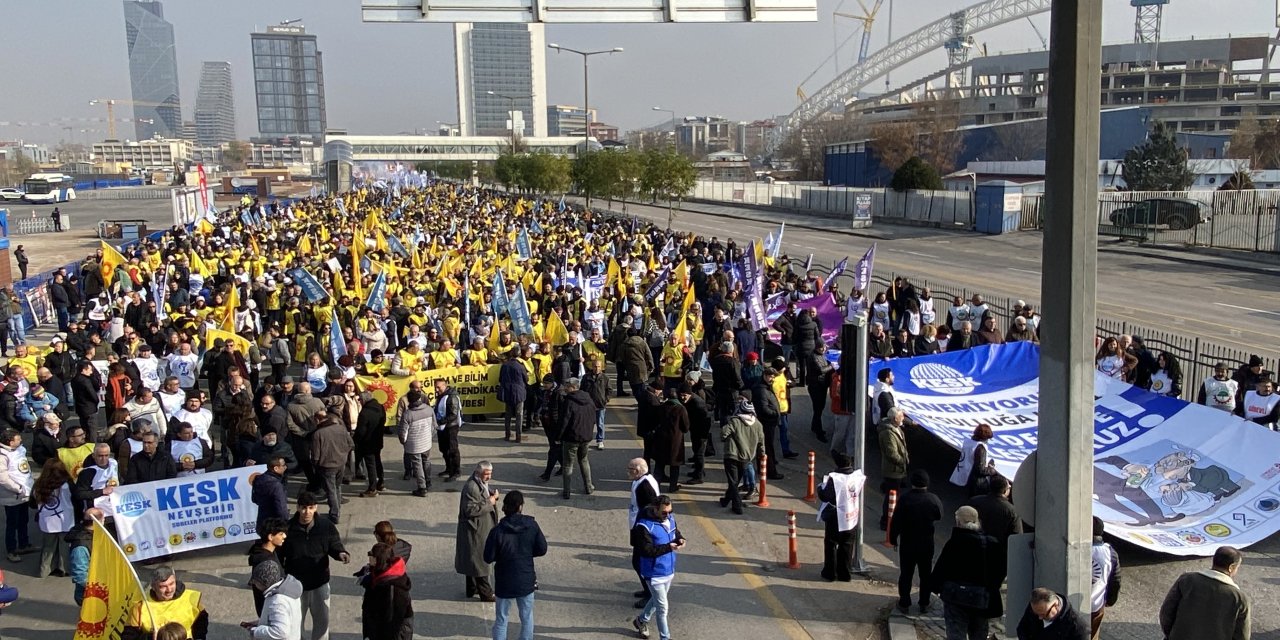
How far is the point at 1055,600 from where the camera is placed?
6.09m

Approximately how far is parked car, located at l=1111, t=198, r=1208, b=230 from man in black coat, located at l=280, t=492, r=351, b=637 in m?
42.6

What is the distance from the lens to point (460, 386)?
14375 millimetres

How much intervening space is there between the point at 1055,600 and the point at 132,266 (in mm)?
23586

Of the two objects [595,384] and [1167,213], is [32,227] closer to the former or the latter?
[595,384]

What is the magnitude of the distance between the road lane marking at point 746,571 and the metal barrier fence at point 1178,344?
288 inches

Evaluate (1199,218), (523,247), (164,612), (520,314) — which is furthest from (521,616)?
(1199,218)

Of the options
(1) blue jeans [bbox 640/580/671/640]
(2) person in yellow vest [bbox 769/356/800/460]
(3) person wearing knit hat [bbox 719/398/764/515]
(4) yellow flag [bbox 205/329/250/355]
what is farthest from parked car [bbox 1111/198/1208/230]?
(1) blue jeans [bbox 640/580/671/640]

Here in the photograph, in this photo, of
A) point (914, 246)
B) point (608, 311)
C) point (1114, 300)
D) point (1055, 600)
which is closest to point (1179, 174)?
point (914, 246)

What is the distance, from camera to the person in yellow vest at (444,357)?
14.3 meters

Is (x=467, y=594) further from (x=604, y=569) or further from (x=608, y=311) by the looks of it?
(x=608, y=311)

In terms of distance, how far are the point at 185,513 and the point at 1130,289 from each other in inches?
1108

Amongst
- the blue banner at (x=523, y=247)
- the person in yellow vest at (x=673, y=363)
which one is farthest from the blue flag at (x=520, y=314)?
the blue banner at (x=523, y=247)

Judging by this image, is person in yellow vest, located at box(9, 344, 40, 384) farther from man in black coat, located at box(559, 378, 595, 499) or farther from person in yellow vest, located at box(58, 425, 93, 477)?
man in black coat, located at box(559, 378, 595, 499)

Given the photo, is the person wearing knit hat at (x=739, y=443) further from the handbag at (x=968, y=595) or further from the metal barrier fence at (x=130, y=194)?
the metal barrier fence at (x=130, y=194)
